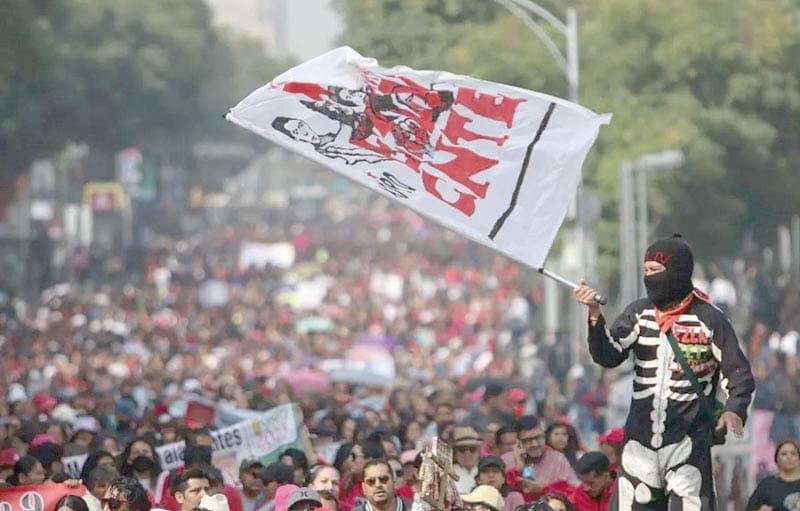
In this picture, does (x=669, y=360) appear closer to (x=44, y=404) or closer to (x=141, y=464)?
(x=141, y=464)

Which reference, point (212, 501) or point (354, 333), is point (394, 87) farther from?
point (354, 333)

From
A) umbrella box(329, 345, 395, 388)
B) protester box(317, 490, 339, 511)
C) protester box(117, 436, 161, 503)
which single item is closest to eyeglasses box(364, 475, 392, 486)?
protester box(317, 490, 339, 511)

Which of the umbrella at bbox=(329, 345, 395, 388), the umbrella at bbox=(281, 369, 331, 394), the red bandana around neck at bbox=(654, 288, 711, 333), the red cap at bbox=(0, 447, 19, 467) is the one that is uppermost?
the red bandana around neck at bbox=(654, 288, 711, 333)

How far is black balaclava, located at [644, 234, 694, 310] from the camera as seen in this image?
11.8 m

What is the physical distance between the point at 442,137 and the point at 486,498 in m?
1.83

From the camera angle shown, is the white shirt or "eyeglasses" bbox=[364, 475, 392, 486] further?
the white shirt

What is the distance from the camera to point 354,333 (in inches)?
1978

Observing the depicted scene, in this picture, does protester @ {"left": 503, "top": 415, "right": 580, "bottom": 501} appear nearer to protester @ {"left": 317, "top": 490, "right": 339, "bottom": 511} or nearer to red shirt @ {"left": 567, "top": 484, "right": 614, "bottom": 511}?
red shirt @ {"left": 567, "top": 484, "right": 614, "bottom": 511}

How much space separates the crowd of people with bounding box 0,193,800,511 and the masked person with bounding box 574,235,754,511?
3.80 feet

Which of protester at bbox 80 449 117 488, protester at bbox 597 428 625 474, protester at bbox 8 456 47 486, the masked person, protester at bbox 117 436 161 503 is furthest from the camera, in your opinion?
protester at bbox 117 436 161 503

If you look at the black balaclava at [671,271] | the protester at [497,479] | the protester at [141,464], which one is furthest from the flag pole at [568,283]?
the protester at [141,464]

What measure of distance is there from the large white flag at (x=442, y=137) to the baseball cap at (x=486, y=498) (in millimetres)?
1349

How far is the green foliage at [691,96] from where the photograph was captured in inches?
1732

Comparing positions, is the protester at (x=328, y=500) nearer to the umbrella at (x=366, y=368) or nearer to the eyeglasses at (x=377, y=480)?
the eyeglasses at (x=377, y=480)
